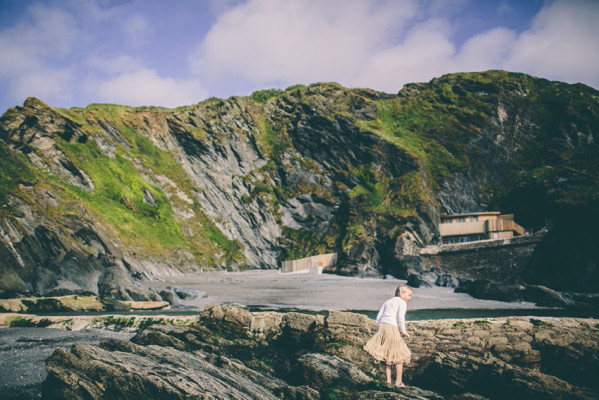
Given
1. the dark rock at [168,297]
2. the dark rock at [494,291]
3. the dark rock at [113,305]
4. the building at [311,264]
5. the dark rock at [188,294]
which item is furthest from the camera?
the building at [311,264]

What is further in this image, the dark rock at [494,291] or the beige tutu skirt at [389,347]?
the dark rock at [494,291]

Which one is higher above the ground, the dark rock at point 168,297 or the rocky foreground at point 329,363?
the rocky foreground at point 329,363

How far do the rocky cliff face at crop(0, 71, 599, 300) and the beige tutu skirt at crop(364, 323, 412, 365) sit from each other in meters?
23.6

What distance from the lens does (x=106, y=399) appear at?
19.9 ft

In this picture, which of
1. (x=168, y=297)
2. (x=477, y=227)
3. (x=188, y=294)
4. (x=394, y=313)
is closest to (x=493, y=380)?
(x=394, y=313)

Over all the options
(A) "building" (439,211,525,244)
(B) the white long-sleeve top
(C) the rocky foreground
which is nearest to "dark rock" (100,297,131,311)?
(C) the rocky foreground

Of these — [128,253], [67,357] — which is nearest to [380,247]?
[128,253]

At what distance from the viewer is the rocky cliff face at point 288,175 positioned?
1571 inches

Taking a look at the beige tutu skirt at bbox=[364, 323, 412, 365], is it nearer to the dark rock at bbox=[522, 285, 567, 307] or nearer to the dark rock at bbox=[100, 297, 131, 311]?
the dark rock at bbox=[100, 297, 131, 311]

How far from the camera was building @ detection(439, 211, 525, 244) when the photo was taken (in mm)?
53375

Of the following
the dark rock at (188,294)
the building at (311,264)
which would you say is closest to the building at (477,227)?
the building at (311,264)

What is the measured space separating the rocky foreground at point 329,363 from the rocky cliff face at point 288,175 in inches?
778

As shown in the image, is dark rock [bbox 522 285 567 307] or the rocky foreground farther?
dark rock [bbox 522 285 567 307]

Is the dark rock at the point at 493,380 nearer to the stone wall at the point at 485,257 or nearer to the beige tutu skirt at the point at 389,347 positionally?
the beige tutu skirt at the point at 389,347
